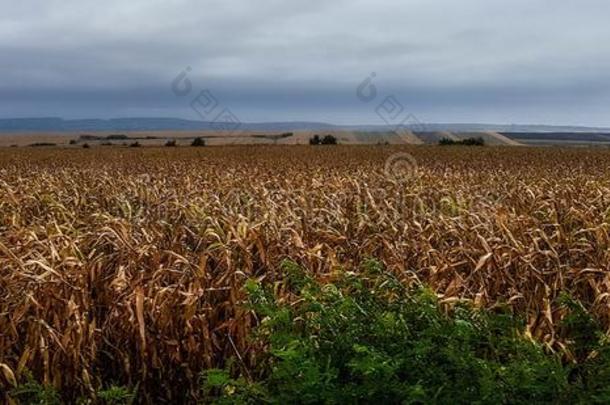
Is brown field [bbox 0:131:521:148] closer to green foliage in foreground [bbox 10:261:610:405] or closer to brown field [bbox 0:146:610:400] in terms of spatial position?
brown field [bbox 0:146:610:400]

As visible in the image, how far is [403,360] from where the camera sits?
12.5 ft

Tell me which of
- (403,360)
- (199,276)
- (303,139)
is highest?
(303,139)

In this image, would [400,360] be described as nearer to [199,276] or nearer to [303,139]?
[199,276]

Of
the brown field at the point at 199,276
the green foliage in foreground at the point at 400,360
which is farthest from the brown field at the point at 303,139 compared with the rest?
the green foliage in foreground at the point at 400,360

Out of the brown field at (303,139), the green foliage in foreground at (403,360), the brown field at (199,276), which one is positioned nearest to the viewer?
the green foliage in foreground at (403,360)

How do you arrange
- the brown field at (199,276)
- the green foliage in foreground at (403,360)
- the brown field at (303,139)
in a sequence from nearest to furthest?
the green foliage in foreground at (403,360) → the brown field at (199,276) → the brown field at (303,139)

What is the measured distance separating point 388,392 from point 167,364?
2199 millimetres

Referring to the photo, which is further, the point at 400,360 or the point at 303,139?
the point at 303,139

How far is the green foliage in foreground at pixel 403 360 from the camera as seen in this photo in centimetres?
363

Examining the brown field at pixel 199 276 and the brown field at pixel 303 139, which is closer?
the brown field at pixel 199 276

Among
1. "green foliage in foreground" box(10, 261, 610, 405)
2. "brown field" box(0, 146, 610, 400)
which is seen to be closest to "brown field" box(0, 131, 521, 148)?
"brown field" box(0, 146, 610, 400)

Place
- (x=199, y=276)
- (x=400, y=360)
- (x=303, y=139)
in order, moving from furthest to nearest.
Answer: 1. (x=303, y=139)
2. (x=199, y=276)
3. (x=400, y=360)

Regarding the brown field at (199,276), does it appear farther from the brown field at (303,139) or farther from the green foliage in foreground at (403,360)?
the brown field at (303,139)

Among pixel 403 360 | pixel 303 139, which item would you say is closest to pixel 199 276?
pixel 403 360
